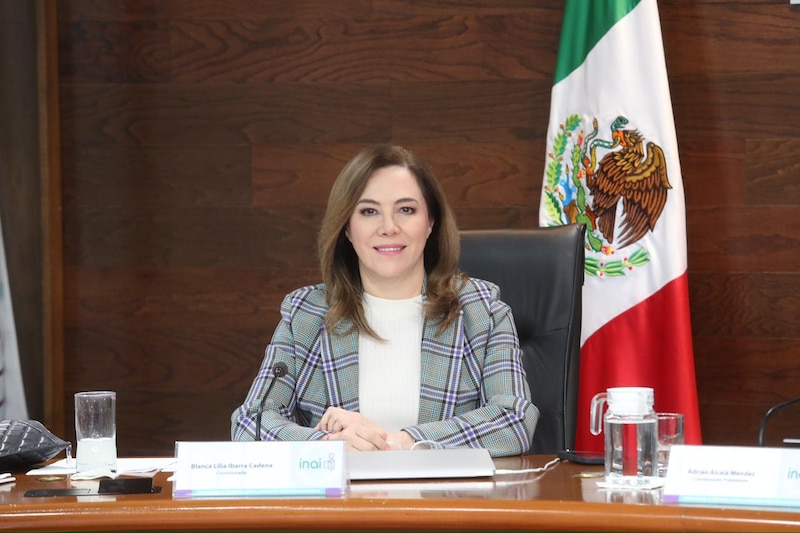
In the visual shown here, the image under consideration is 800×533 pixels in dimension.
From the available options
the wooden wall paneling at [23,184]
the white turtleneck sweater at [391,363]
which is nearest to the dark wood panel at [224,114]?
the wooden wall paneling at [23,184]

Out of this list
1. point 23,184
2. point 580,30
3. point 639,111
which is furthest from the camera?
point 23,184

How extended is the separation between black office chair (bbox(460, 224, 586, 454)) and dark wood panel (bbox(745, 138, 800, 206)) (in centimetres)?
143

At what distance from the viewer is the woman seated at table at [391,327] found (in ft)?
7.72

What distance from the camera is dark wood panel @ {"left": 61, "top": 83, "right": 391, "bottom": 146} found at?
12.6 ft

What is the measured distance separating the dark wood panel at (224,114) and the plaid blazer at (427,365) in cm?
150

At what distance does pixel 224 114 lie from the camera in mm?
3893

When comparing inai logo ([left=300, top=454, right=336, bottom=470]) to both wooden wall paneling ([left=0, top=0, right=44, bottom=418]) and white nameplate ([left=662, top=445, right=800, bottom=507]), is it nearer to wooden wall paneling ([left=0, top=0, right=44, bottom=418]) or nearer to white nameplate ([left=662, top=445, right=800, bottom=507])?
white nameplate ([left=662, top=445, right=800, bottom=507])

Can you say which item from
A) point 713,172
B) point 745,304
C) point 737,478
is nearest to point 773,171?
point 713,172

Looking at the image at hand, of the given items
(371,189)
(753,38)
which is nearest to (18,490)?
(371,189)

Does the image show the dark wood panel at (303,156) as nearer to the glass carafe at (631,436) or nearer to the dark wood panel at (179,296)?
the dark wood panel at (179,296)

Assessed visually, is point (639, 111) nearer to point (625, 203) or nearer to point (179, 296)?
point (625, 203)

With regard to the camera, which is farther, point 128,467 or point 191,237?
point 191,237

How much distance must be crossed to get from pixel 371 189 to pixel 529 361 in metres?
0.54

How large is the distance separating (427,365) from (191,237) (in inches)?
70.2
